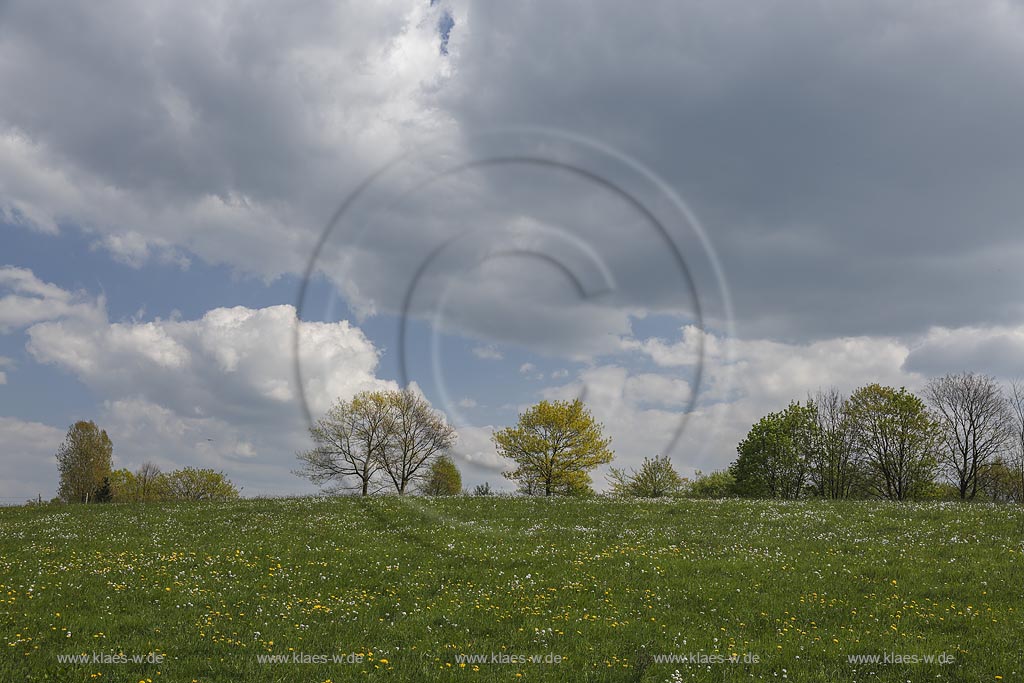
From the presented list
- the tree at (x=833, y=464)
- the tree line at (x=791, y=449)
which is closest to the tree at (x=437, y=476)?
the tree line at (x=791, y=449)

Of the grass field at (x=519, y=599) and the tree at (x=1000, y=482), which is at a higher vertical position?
the tree at (x=1000, y=482)

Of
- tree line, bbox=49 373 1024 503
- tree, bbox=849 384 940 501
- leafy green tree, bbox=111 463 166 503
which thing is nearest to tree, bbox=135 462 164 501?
leafy green tree, bbox=111 463 166 503

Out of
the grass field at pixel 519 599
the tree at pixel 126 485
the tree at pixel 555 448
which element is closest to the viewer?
the grass field at pixel 519 599

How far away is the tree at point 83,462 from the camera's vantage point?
284ft

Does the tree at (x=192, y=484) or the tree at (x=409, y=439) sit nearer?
the tree at (x=409, y=439)

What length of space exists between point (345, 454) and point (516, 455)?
50.3ft

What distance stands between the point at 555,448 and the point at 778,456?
2237 centimetres

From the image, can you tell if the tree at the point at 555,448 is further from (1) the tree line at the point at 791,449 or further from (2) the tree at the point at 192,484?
(2) the tree at the point at 192,484

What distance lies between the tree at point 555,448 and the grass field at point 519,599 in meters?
31.6

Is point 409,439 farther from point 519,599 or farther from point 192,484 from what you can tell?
point 192,484

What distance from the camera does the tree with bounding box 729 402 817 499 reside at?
61.8 m

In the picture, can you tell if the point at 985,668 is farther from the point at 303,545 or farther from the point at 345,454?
the point at 345,454

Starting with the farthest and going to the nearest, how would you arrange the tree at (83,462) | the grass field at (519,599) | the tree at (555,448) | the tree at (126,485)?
the tree at (126,485), the tree at (83,462), the tree at (555,448), the grass field at (519,599)

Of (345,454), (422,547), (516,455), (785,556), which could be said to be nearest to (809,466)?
(516,455)
